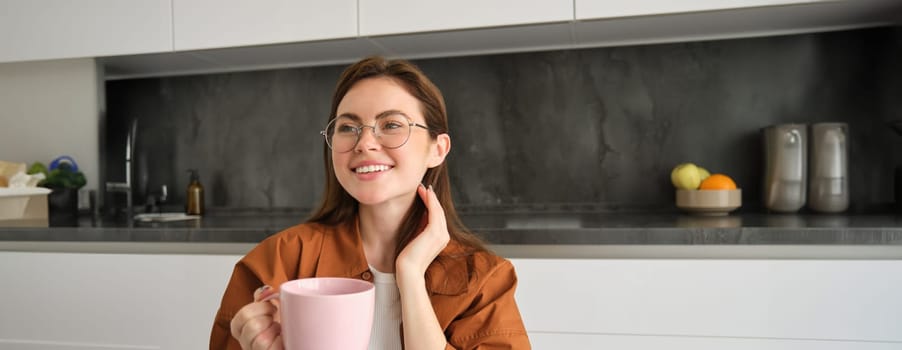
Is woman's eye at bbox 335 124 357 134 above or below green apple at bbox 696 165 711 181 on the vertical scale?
above

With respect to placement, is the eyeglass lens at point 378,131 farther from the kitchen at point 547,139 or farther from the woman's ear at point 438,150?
the kitchen at point 547,139

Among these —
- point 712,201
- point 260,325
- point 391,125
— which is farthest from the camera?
point 712,201

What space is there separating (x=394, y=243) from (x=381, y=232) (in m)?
0.03

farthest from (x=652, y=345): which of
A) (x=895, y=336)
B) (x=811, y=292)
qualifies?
(x=895, y=336)

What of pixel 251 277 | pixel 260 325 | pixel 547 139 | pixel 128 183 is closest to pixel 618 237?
pixel 547 139

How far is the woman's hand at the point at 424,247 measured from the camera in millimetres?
713

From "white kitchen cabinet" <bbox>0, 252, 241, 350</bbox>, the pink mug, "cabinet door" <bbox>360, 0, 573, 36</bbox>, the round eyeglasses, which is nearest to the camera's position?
the pink mug

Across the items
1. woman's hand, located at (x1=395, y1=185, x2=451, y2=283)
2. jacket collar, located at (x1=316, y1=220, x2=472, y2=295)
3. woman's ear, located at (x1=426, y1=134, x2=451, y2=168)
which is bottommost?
jacket collar, located at (x1=316, y1=220, x2=472, y2=295)

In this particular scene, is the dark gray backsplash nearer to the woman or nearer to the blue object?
the blue object

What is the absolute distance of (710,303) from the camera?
51.6 inches

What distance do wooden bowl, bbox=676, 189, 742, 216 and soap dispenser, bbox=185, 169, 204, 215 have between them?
1557 millimetres

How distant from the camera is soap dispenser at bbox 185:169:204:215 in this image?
2086mm

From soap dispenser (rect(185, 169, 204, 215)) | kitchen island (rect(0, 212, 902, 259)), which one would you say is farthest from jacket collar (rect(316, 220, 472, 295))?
soap dispenser (rect(185, 169, 204, 215))

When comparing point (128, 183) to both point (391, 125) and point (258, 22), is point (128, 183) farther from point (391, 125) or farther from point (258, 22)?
point (391, 125)
